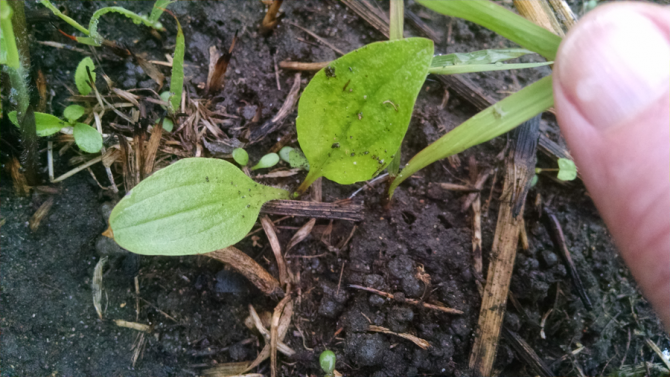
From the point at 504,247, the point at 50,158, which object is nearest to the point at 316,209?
the point at 504,247

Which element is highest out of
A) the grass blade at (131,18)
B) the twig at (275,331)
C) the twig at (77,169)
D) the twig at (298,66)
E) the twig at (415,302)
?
the grass blade at (131,18)

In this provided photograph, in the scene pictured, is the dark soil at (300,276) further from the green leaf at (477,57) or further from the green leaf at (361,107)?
the green leaf at (477,57)

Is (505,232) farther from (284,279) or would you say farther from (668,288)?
(284,279)

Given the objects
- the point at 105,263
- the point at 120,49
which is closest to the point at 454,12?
the point at 120,49

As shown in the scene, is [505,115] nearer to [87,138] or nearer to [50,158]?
[87,138]

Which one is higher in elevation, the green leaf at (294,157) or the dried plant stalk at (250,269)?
the green leaf at (294,157)

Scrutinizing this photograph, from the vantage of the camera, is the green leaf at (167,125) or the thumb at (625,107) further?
the green leaf at (167,125)

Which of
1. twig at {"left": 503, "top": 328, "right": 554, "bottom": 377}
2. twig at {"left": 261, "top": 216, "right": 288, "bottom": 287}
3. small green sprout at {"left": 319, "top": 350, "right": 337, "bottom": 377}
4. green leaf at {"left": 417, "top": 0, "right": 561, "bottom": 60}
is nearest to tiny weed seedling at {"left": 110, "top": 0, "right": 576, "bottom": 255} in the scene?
green leaf at {"left": 417, "top": 0, "right": 561, "bottom": 60}

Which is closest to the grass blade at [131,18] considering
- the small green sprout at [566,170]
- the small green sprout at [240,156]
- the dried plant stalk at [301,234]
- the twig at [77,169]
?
the twig at [77,169]
